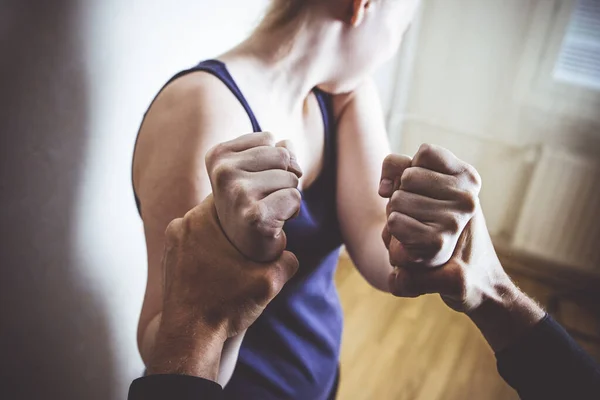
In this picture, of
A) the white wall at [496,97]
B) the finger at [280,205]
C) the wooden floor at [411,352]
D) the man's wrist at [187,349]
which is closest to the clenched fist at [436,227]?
the finger at [280,205]

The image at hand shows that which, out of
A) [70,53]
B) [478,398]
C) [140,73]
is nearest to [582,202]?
[478,398]

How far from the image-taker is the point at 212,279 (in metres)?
0.49

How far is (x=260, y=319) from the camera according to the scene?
739mm

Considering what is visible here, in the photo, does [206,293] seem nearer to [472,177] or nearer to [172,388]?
[172,388]

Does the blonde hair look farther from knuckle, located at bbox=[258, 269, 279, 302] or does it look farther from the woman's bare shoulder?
knuckle, located at bbox=[258, 269, 279, 302]

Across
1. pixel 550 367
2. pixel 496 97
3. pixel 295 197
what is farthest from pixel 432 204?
pixel 496 97

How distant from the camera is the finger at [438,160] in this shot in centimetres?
49

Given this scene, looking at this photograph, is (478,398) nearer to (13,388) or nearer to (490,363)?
(490,363)

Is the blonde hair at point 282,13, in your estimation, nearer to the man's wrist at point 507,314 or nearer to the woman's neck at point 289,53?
the woman's neck at point 289,53

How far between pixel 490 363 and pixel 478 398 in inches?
6.3

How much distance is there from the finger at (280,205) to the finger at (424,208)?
111mm

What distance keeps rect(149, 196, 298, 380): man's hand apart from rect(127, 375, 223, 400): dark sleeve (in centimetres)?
2

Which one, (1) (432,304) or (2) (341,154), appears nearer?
(2) (341,154)

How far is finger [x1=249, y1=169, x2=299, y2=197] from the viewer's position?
18.3 inches
